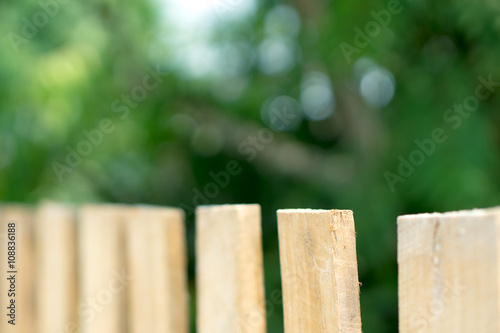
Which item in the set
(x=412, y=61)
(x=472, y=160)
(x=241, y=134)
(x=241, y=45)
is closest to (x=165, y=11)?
(x=241, y=45)

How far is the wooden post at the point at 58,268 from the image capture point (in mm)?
999

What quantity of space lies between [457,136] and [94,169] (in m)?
1.54

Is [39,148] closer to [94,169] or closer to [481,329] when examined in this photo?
[94,169]
